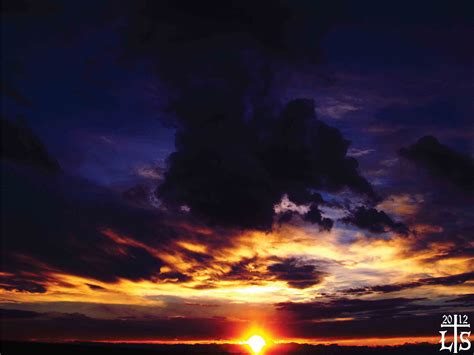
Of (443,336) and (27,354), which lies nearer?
(443,336)

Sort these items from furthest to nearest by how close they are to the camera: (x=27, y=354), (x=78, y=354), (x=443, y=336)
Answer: (x=78, y=354) → (x=27, y=354) → (x=443, y=336)

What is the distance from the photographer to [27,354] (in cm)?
7406

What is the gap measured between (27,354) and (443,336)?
7571cm

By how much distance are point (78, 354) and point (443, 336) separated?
8247 centimetres

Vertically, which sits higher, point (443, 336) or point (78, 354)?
point (443, 336)

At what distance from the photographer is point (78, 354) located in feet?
295

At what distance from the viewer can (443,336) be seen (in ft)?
143

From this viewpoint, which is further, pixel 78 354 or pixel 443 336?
pixel 78 354

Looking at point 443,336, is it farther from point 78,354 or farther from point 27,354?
point 78,354

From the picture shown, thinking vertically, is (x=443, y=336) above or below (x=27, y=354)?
above

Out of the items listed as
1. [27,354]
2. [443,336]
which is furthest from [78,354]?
[443,336]

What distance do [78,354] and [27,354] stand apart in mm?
17855

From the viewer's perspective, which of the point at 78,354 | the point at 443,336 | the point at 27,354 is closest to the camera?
the point at 443,336
